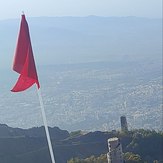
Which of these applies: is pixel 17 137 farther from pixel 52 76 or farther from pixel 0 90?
pixel 52 76

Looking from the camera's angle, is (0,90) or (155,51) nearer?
(0,90)

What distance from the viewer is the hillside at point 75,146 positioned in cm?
3212

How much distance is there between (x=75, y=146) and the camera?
34750 millimetres

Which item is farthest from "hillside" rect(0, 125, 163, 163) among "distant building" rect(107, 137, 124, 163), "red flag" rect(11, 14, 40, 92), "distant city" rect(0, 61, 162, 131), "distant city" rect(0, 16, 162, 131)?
"distant city" rect(0, 61, 162, 131)

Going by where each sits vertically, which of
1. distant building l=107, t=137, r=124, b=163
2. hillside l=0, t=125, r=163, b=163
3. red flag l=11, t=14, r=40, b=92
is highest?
red flag l=11, t=14, r=40, b=92

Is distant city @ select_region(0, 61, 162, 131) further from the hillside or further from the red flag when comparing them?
the red flag

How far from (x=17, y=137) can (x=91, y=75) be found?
103745mm

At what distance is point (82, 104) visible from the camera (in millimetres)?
105438

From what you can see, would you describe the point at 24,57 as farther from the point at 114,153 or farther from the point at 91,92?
the point at 91,92

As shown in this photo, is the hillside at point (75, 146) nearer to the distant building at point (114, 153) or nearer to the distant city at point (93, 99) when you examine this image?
the distant building at point (114, 153)

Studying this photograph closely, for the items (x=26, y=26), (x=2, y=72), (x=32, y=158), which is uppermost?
(x=2, y=72)

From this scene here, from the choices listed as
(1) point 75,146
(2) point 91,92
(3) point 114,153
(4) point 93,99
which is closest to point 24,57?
(3) point 114,153

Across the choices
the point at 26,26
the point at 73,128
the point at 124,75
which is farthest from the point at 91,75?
the point at 26,26

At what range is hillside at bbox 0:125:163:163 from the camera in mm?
32125
